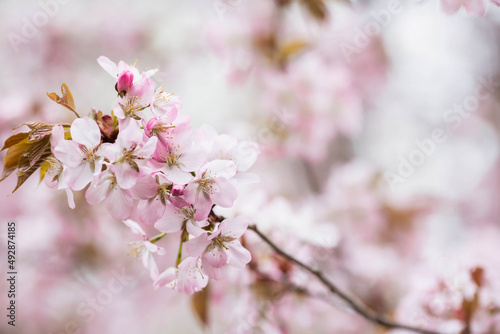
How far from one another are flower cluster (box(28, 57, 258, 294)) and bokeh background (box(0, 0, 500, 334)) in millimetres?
286

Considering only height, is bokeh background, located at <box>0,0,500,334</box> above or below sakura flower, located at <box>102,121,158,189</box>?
below

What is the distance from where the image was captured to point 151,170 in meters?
0.49

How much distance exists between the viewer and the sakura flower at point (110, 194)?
19.1 inches

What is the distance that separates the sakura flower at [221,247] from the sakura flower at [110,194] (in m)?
0.09

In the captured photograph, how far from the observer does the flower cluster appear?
18.8 inches

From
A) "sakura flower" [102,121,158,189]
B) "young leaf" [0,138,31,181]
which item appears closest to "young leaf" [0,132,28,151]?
"young leaf" [0,138,31,181]

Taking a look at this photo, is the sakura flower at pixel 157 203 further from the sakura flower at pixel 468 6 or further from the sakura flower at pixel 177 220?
the sakura flower at pixel 468 6

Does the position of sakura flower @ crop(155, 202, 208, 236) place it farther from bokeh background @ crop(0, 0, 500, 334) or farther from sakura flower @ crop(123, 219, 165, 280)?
bokeh background @ crop(0, 0, 500, 334)

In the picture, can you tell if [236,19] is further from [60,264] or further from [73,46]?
[60,264]

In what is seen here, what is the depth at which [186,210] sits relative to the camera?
516 millimetres

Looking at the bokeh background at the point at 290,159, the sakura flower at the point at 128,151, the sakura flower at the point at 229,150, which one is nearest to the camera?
the sakura flower at the point at 128,151

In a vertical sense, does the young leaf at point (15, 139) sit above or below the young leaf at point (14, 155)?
above

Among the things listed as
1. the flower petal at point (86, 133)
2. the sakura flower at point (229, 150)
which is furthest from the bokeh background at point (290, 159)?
the flower petal at point (86, 133)

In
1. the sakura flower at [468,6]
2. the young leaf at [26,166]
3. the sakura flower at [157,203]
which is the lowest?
the sakura flower at [157,203]
